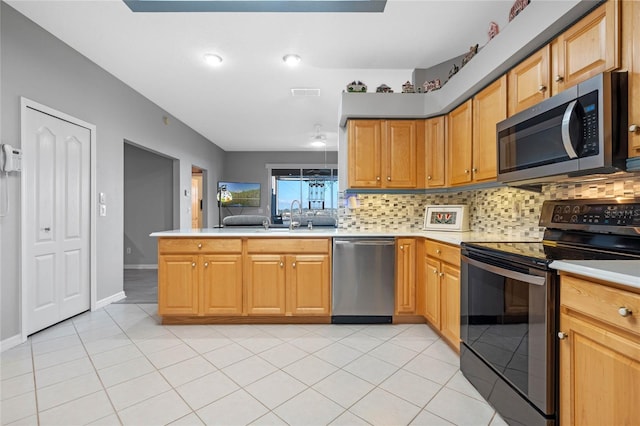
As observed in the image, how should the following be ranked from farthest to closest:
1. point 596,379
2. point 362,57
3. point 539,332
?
1. point 362,57
2. point 539,332
3. point 596,379

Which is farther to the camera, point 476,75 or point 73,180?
point 73,180

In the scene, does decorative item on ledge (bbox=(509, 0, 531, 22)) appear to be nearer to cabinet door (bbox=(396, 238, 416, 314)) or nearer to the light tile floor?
cabinet door (bbox=(396, 238, 416, 314))

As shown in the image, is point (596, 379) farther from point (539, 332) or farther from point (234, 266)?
point (234, 266)

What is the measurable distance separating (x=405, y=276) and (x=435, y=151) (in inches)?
51.7

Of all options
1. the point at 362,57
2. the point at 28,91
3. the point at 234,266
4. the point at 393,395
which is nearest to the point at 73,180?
the point at 28,91

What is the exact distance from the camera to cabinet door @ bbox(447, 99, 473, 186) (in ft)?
8.68

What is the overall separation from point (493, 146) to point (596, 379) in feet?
5.59

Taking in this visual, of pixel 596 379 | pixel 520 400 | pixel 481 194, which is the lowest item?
pixel 520 400

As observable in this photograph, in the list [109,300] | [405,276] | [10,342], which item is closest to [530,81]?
[405,276]

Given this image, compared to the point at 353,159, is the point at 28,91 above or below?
above

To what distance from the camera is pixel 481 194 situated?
290cm

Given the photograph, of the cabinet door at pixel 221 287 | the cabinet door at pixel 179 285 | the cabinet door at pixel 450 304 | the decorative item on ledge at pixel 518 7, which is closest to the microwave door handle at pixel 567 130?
the decorative item on ledge at pixel 518 7

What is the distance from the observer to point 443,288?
246 centimetres

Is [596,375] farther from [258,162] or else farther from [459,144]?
[258,162]
